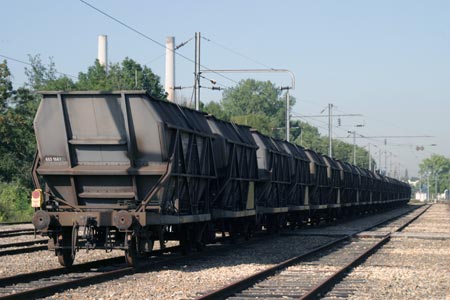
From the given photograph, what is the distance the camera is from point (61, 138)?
15086 millimetres

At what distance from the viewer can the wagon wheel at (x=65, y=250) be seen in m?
14.9

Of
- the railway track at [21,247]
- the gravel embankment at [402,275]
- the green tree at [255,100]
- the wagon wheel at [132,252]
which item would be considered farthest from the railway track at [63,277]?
the green tree at [255,100]

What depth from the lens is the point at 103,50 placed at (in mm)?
84125

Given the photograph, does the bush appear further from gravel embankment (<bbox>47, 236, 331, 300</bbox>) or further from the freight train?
the freight train

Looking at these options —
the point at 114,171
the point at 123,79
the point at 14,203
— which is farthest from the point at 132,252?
the point at 123,79

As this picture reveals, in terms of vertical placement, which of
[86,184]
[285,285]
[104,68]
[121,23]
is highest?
[104,68]

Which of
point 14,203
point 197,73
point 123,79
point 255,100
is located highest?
point 255,100

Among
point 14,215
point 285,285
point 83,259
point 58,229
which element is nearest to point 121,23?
point 83,259

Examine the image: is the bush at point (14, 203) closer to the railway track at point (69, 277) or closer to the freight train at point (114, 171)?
the railway track at point (69, 277)

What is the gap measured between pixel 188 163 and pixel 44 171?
10.1 feet

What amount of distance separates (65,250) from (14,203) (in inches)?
1238

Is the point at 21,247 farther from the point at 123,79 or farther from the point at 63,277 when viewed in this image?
the point at 123,79

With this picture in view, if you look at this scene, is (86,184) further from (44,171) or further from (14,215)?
(14,215)

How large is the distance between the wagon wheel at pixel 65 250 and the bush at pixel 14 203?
27.6 metres
